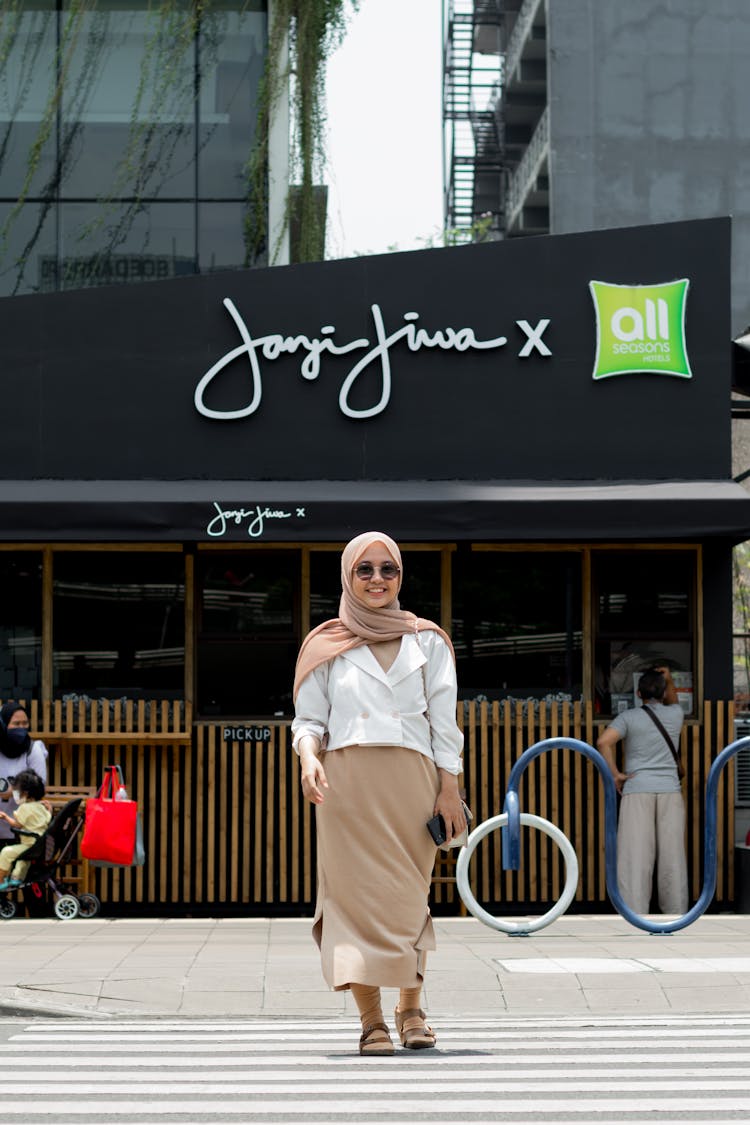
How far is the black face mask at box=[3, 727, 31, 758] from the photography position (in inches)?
546

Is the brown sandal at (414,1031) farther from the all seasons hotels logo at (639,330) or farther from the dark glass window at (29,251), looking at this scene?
the dark glass window at (29,251)

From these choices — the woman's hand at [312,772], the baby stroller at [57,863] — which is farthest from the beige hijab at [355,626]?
the baby stroller at [57,863]

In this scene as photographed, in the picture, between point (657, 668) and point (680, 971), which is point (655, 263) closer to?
point (657, 668)

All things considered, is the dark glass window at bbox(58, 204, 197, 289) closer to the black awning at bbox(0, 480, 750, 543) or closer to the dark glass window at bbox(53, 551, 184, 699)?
the dark glass window at bbox(53, 551, 184, 699)

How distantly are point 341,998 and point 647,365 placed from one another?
6.98 metres

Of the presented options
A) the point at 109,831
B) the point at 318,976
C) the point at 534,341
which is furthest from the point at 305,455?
the point at 318,976

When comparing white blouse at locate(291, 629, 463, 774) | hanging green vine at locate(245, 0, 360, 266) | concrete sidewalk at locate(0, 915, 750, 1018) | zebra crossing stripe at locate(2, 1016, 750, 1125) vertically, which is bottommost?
concrete sidewalk at locate(0, 915, 750, 1018)

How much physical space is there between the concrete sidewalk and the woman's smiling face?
91.0 inches

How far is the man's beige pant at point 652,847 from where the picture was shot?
1424 centimetres

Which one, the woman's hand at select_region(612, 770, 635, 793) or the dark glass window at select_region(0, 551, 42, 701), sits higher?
the dark glass window at select_region(0, 551, 42, 701)

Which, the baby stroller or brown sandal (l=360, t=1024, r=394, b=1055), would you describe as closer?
brown sandal (l=360, t=1024, r=394, b=1055)

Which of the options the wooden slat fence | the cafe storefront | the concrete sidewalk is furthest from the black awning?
the concrete sidewalk

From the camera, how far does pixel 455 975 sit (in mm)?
9414

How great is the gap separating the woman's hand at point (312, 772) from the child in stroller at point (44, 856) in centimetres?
649
